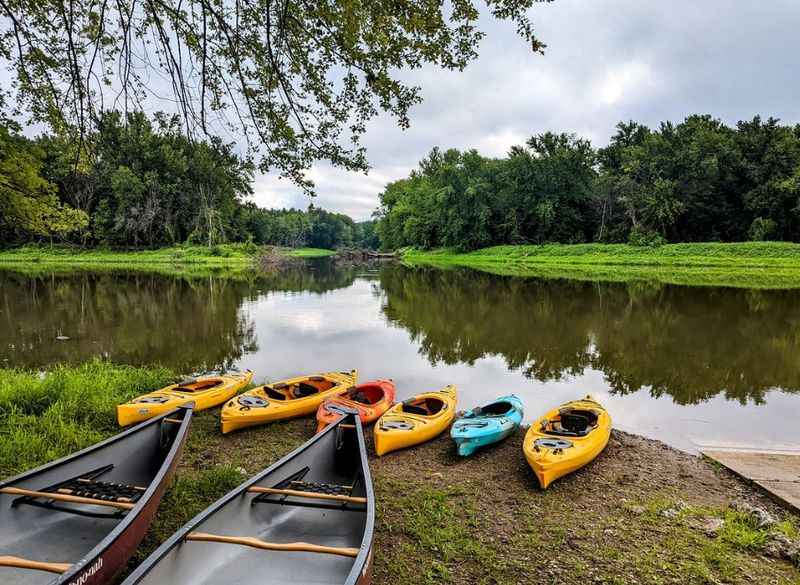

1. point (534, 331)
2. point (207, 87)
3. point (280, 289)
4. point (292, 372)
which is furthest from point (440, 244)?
point (207, 87)

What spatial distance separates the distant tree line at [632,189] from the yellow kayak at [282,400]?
1456 inches

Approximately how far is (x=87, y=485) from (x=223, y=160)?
398cm

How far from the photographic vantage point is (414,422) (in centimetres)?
643

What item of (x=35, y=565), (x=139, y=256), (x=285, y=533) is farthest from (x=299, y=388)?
(x=139, y=256)

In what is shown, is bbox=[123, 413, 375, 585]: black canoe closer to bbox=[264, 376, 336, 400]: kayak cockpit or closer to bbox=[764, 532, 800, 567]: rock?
bbox=[264, 376, 336, 400]: kayak cockpit

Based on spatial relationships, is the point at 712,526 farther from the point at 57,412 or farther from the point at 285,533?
the point at 57,412

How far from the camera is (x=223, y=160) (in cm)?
584

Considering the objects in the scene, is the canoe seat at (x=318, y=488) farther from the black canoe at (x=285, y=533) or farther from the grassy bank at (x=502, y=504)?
the grassy bank at (x=502, y=504)

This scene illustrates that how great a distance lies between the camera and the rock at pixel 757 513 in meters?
4.32

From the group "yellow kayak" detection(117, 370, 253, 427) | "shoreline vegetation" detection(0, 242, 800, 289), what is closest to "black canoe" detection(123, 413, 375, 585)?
"yellow kayak" detection(117, 370, 253, 427)

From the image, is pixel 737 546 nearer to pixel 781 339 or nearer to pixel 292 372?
pixel 292 372

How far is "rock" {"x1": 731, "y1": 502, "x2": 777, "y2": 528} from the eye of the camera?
4.32 metres

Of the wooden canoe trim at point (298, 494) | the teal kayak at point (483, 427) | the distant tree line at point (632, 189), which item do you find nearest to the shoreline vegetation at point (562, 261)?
the distant tree line at point (632, 189)

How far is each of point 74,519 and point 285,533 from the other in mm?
1593
